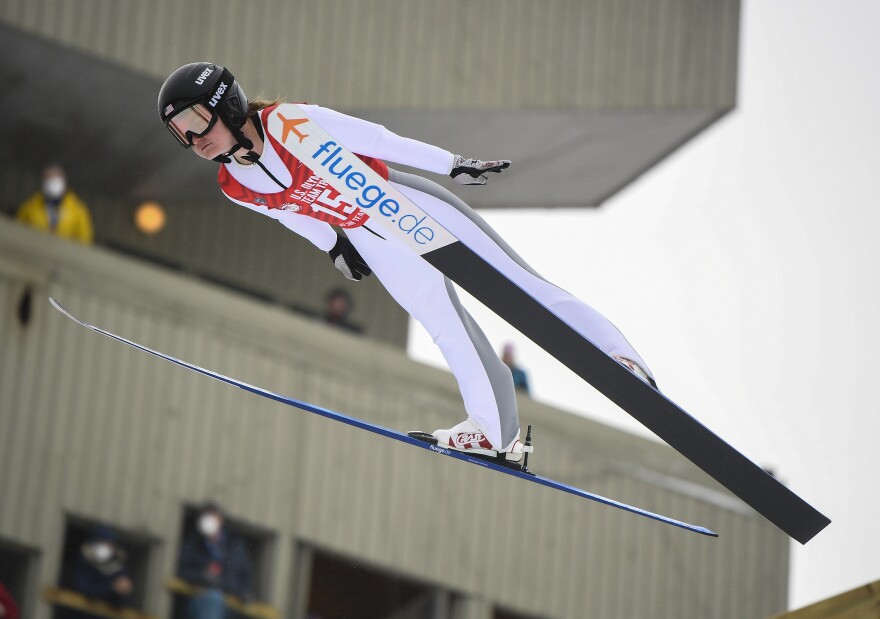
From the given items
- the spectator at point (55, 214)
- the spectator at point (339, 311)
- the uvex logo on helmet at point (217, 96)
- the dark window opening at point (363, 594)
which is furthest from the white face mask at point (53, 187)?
the uvex logo on helmet at point (217, 96)

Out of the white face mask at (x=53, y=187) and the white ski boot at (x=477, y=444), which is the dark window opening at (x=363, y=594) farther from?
the white ski boot at (x=477, y=444)

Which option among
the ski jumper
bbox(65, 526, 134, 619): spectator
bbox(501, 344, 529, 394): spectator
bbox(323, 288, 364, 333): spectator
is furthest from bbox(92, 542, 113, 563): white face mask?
the ski jumper

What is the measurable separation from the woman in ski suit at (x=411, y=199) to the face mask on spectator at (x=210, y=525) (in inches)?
155

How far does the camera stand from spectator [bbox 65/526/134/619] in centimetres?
843

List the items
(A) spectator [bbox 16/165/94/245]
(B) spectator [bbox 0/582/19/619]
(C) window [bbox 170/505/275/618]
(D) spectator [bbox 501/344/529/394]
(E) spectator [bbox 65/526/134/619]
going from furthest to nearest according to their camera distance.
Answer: (D) spectator [bbox 501/344/529/394] < (A) spectator [bbox 16/165/94/245] < (C) window [bbox 170/505/275/618] < (E) spectator [bbox 65/526/134/619] < (B) spectator [bbox 0/582/19/619]

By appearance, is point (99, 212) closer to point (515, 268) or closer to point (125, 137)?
point (125, 137)

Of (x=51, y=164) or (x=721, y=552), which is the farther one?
(x=51, y=164)

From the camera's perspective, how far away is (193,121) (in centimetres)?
447

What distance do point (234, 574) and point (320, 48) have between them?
3.73 metres

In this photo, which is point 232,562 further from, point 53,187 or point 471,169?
point 471,169

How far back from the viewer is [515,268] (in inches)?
189

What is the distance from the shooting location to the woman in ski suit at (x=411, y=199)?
14.8 feet

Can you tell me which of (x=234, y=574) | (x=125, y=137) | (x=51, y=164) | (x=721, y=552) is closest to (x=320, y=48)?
(x=125, y=137)

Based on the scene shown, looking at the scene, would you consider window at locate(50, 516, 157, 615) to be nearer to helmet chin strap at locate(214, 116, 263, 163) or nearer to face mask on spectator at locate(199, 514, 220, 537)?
face mask on spectator at locate(199, 514, 220, 537)
